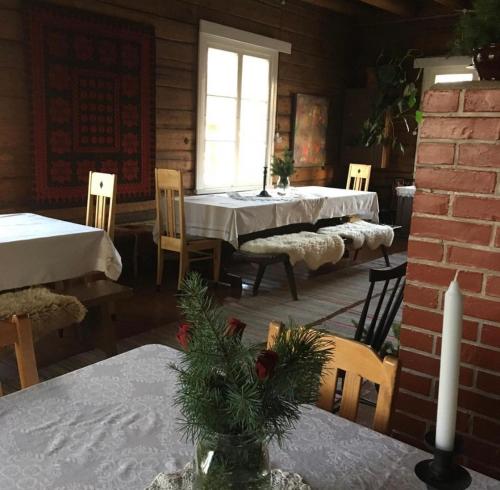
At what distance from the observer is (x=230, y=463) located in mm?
744

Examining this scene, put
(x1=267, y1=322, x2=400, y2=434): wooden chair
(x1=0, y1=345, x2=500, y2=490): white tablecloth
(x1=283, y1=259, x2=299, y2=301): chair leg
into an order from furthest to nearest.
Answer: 1. (x1=283, y1=259, x2=299, y2=301): chair leg
2. (x1=267, y1=322, x2=400, y2=434): wooden chair
3. (x1=0, y1=345, x2=500, y2=490): white tablecloth

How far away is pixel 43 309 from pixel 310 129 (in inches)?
194

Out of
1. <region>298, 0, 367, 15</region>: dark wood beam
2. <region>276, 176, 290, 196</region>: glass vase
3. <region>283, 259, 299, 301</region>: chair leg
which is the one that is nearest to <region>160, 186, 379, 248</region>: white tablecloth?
<region>276, 176, 290, 196</region>: glass vase

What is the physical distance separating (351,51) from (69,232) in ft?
18.3

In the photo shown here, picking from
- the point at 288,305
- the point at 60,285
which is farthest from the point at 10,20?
the point at 288,305

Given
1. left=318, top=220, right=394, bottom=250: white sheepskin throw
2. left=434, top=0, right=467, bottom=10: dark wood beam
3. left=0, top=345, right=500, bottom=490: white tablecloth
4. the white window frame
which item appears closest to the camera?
left=0, top=345, right=500, bottom=490: white tablecloth

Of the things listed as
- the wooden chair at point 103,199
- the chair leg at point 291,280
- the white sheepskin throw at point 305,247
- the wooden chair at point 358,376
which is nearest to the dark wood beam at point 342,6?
the white sheepskin throw at point 305,247

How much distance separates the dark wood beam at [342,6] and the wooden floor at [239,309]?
10.00ft

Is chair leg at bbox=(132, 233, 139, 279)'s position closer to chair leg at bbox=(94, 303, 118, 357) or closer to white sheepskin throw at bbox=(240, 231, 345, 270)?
white sheepskin throw at bbox=(240, 231, 345, 270)

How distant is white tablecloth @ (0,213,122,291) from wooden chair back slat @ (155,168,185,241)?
1.14 metres

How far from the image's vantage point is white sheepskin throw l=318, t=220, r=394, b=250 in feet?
16.0

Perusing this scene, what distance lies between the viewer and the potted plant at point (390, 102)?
22.2 feet

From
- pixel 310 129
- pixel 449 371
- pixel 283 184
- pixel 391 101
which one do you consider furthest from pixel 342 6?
pixel 449 371

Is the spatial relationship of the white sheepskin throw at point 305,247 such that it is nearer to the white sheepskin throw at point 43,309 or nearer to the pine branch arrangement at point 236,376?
the white sheepskin throw at point 43,309
